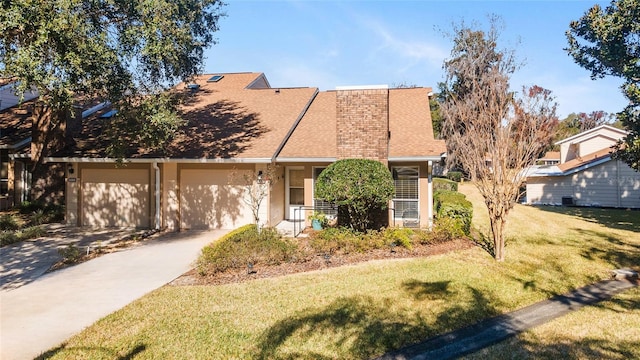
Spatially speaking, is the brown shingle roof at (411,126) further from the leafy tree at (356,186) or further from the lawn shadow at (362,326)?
the lawn shadow at (362,326)

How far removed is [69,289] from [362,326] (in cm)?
611

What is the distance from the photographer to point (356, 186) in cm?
1056

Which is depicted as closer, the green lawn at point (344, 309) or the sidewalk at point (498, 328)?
the sidewalk at point (498, 328)

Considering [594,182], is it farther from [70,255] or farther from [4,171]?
[4,171]

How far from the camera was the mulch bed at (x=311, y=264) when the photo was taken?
7.98 m

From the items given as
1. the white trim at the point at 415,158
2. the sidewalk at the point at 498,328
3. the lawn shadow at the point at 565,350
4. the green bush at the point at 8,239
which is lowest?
the lawn shadow at the point at 565,350

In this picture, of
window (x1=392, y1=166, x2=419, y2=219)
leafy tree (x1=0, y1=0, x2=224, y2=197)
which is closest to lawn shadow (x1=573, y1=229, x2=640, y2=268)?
window (x1=392, y1=166, x2=419, y2=219)

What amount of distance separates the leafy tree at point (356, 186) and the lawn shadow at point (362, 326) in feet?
13.2

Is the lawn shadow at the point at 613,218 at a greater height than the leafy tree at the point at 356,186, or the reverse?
the leafy tree at the point at 356,186

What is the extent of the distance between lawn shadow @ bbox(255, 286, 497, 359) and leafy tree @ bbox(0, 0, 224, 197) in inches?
325

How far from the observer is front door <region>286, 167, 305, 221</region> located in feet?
47.9

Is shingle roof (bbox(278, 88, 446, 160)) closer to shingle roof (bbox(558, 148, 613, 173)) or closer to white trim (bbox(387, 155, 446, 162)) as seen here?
white trim (bbox(387, 155, 446, 162))

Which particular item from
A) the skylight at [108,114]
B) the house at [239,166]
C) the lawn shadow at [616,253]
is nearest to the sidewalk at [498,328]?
the lawn shadow at [616,253]

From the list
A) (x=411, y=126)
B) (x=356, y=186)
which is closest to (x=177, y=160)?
(x=356, y=186)
